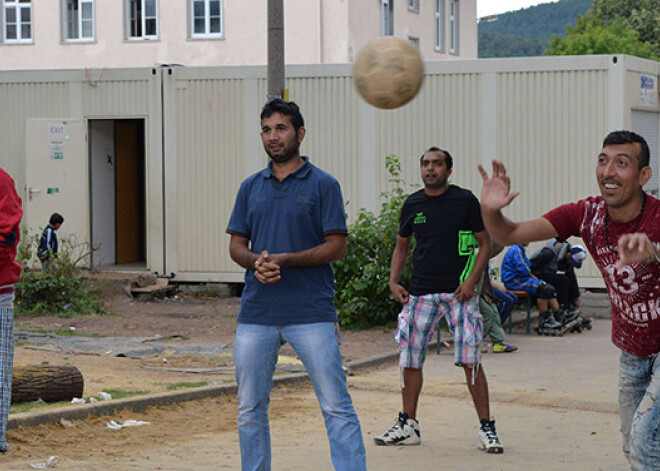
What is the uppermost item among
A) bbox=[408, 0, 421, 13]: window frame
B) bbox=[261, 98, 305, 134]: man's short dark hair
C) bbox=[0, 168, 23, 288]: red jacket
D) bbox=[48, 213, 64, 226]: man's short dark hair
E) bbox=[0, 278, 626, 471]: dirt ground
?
bbox=[408, 0, 421, 13]: window frame

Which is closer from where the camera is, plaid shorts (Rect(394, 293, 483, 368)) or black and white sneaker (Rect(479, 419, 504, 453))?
black and white sneaker (Rect(479, 419, 504, 453))

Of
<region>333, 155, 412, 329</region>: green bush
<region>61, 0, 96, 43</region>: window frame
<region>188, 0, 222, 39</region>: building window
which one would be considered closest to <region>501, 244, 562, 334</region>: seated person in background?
<region>333, 155, 412, 329</region>: green bush

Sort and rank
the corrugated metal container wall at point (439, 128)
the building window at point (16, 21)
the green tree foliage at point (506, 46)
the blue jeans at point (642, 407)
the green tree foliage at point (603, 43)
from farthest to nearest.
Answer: the green tree foliage at point (506, 46)
the green tree foliage at point (603, 43)
the building window at point (16, 21)
the corrugated metal container wall at point (439, 128)
the blue jeans at point (642, 407)

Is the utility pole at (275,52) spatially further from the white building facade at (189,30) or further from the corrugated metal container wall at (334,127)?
the white building facade at (189,30)

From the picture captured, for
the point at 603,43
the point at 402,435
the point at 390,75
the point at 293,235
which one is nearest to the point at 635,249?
the point at 293,235

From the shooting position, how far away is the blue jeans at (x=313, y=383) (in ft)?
19.7

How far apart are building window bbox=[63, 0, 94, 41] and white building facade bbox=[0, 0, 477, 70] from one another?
3 centimetres

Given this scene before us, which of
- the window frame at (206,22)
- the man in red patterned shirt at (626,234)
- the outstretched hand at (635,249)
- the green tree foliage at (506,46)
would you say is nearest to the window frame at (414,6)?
the window frame at (206,22)

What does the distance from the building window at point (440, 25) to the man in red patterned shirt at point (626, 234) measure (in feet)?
118

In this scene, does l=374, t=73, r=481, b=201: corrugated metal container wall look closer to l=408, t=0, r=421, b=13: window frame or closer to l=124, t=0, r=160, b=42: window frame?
l=124, t=0, r=160, b=42: window frame

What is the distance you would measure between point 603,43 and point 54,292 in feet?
143

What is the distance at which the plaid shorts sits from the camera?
8172 millimetres

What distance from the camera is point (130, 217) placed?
71.3 ft

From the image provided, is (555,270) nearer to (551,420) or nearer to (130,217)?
(551,420)
